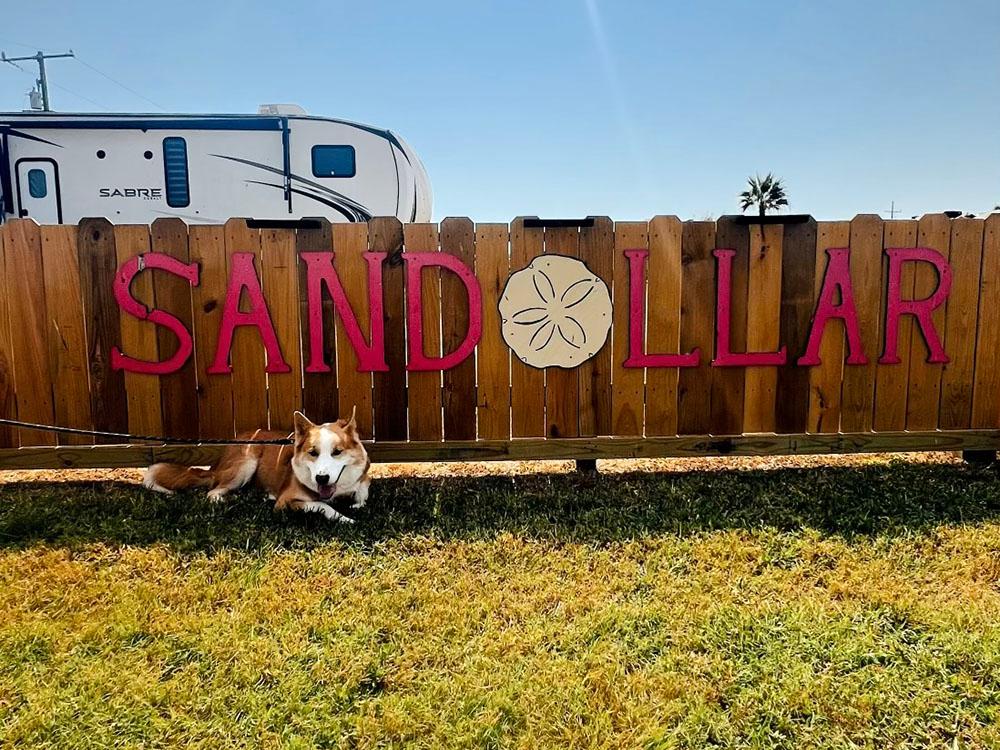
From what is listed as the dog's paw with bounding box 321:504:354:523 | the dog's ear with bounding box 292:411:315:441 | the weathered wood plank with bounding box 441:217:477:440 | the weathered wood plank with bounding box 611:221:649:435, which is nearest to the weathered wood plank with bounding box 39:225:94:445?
the dog's ear with bounding box 292:411:315:441

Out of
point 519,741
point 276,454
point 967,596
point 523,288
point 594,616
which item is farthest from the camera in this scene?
point 523,288

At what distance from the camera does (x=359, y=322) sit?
13.4 ft

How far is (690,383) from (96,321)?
3914mm

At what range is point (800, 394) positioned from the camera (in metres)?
4.29

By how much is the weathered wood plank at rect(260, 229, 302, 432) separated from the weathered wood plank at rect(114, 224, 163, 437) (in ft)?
2.11

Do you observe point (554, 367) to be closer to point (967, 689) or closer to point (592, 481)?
point (592, 481)

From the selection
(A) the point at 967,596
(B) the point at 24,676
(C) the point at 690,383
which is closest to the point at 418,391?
(C) the point at 690,383

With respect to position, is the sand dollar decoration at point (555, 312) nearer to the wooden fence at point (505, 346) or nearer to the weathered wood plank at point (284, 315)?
the wooden fence at point (505, 346)

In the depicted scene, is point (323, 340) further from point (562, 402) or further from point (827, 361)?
point (827, 361)

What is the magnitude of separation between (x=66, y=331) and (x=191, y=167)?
6549mm

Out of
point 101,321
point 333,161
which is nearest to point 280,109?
point 333,161

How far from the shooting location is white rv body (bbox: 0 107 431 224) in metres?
9.17

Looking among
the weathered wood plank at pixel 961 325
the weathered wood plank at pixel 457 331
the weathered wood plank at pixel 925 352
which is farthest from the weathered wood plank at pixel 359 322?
the weathered wood plank at pixel 961 325

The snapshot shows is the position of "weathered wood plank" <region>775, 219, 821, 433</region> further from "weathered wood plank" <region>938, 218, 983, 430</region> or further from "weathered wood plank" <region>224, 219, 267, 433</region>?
"weathered wood plank" <region>224, 219, 267, 433</region>
